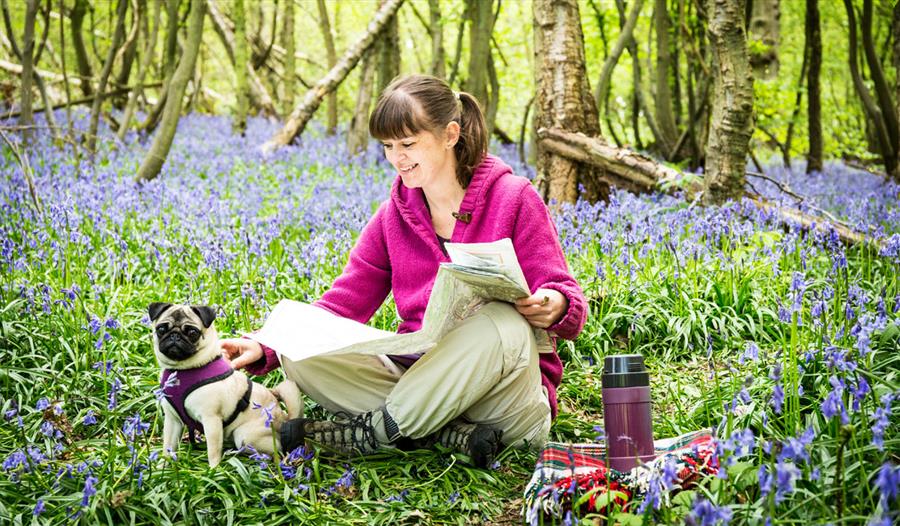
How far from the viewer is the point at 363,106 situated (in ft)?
36.1

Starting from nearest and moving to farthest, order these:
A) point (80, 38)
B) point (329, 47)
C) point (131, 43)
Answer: point (131, 43), point (80, 38), point (329, 47)

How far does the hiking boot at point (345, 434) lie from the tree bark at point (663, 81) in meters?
9.29

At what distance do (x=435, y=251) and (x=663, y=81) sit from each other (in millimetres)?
9173

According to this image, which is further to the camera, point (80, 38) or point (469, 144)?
point (80, 38)

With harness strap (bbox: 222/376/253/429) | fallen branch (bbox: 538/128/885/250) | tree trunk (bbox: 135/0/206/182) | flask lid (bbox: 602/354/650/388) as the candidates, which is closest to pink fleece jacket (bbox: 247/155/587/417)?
harness strap (bbox: 222/376/253/429)

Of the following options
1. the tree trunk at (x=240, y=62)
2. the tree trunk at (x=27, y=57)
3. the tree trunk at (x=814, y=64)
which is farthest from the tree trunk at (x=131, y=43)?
the tree trunk at (x=814, y=64)

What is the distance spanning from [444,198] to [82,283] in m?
2.18

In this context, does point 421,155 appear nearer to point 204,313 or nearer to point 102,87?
point 204,313

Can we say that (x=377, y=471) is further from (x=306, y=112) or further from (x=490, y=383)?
(x=306, y=112)

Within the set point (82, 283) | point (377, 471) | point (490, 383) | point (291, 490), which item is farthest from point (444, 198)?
point (82, 283)

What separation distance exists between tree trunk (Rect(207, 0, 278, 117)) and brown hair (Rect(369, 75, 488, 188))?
11275mm

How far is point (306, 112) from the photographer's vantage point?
10.9 meters

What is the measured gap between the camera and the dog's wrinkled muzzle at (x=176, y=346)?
2.84m

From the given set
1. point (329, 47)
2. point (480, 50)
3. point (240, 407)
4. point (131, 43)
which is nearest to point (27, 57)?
point (131, 43)
